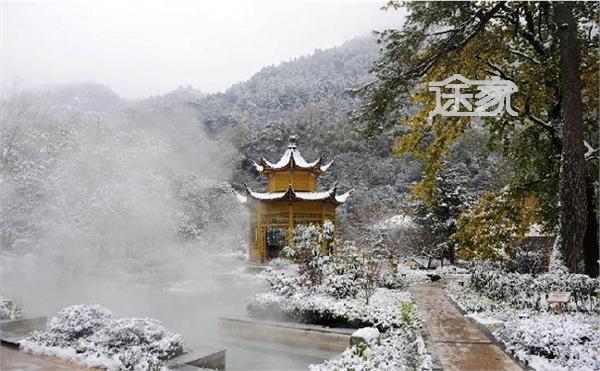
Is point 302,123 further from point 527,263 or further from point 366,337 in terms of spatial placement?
point 366,337

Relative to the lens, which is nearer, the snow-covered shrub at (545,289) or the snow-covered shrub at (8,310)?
the snow-covered shrub at (8,310)

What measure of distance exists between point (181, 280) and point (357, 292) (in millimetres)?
10535

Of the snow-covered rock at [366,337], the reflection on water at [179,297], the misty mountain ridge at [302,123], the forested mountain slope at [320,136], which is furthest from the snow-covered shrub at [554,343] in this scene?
the misty mountain ridge at [302,123]

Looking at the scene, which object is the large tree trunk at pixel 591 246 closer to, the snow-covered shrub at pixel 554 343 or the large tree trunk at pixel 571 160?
the large tree trunk at pixel 571 160

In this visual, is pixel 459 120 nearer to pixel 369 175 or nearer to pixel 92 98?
pixel 369 175

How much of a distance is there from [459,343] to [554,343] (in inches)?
49.7

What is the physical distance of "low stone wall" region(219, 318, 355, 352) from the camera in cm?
704

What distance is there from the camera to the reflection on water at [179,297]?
7.13 meters

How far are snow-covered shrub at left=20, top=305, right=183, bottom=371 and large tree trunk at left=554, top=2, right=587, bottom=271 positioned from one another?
22.0 ft

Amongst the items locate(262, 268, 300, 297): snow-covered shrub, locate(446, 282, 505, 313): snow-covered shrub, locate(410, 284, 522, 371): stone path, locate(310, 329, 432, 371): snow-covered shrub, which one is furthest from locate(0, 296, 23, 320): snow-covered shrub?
locate(446, 282, 505, 313): snow-covered shrub

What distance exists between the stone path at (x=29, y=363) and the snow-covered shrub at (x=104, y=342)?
9 cm

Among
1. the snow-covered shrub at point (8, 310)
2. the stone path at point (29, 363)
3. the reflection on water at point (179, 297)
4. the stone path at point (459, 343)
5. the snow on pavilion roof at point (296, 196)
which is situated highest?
the snow on pavilion roof at point (296, 196)

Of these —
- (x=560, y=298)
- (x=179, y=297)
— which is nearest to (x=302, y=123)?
(x=179, y=297)

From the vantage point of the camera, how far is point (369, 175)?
35.4 meters
